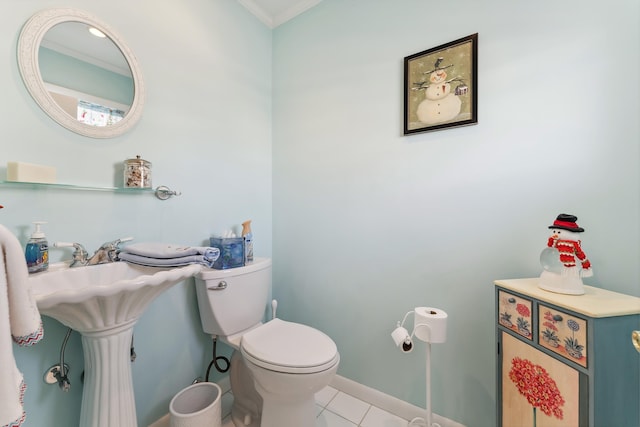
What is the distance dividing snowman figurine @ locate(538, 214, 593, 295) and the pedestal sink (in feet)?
4.19

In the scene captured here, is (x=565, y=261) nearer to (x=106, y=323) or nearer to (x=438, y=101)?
(x=438, y=101)

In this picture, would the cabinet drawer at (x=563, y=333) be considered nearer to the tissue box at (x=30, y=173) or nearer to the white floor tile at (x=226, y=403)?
the white floor tile at (x=226, y=403)

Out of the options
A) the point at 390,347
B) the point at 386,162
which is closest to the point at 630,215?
the point at 386,162

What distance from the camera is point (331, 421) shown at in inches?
51.0

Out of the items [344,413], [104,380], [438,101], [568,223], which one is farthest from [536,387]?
[104,380]

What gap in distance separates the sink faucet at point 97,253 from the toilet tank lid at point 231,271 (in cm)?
35

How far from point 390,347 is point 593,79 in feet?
4.83

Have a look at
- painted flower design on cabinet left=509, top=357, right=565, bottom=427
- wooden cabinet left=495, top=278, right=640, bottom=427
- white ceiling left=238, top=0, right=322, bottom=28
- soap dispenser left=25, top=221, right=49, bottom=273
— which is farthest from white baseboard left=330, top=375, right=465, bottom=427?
white ceiling left=238, top=0, right=322, bottom=28

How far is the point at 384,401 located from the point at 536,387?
828 millimetres

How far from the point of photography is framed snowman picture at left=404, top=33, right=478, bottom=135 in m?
1.13

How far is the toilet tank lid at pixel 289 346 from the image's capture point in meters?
0.99

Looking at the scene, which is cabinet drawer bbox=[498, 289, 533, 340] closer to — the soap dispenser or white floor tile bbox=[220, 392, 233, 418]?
white floor tile bbox=[220, 392, 233, 418]

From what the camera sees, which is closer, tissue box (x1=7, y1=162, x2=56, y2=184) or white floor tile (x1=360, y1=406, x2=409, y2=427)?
tissue box (x1=7, y1=162, x2=56, y2=184)

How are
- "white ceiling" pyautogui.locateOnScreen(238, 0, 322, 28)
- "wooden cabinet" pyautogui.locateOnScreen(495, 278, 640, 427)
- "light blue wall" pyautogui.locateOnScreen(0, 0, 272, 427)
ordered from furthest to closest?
"white ceiling" pyautogui.locateOnScreen(238, 0, 322, 28)
"light blue wall" pyautogui.locateOnScreen(0, 0, 272, 427)
"wooden cabinet" pyautogui.locateOnScreen(495, 278, 640, 427)
